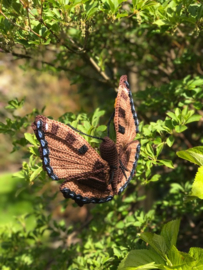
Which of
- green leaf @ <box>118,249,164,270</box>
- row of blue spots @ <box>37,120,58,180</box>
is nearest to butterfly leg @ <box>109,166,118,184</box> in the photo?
row of blue spots @ <box>37,120,58,180</box>

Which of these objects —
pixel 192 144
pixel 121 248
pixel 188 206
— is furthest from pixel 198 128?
pixel 121 248

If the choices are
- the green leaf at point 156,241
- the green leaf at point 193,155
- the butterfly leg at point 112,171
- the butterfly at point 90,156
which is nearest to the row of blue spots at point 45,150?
the butterfly at point 90,156

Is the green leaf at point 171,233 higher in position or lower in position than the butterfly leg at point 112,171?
lower

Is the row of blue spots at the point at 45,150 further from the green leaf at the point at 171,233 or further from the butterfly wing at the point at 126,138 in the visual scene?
the green leaf at the point at 171,233

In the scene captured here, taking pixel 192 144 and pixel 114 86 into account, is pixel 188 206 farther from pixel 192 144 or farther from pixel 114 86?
pixel 114 86

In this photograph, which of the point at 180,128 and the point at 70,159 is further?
the point at 180,128

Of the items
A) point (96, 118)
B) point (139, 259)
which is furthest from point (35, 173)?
point (139, 259)

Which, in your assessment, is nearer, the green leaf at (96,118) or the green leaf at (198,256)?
the green leaf at (198,256)

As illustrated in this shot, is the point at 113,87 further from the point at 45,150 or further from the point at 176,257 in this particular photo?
the point at 176,257
